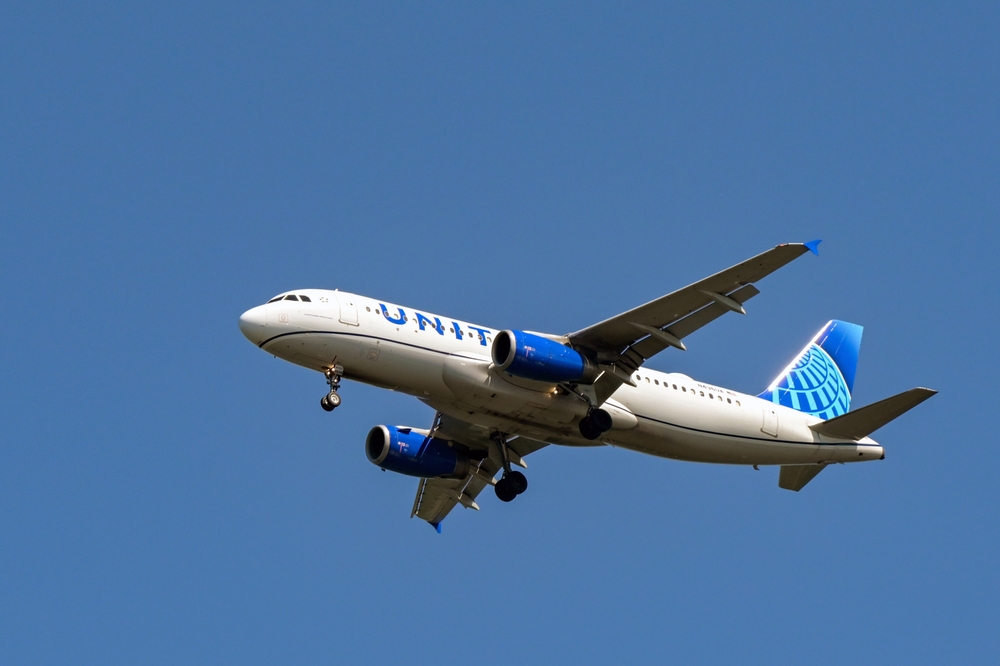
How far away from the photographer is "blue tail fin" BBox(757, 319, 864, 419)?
4178 centimetres

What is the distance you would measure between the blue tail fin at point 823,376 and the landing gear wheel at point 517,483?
8618 millimetres

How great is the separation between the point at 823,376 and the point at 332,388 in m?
18.9

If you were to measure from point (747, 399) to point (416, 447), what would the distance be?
34.1 feet

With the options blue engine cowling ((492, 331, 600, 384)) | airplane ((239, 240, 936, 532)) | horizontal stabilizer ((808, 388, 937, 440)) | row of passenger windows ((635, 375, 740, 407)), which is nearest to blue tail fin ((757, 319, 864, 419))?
airplane ((239, 240, 936, 532))

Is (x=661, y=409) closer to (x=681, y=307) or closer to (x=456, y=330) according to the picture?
(x=681, y=307)

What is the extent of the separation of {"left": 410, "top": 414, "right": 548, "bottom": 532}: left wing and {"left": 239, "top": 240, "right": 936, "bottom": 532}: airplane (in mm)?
64

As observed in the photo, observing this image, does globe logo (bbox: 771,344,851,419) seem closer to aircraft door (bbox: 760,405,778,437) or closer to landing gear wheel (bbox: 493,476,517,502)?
aircraft door (bbox: 760,405,778,437)

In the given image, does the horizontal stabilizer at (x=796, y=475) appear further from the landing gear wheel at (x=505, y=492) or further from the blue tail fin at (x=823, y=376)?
the landing gear wheel at (x=505, y=492)

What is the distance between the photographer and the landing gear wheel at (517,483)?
126 ft

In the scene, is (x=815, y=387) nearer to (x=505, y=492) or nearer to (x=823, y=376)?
(x=823, y=376)

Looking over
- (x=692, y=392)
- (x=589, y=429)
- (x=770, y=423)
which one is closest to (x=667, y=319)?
(x=589, y=429)

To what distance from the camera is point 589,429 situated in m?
35.2

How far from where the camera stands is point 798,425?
39.4 m

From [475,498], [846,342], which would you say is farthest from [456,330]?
[846,342]
